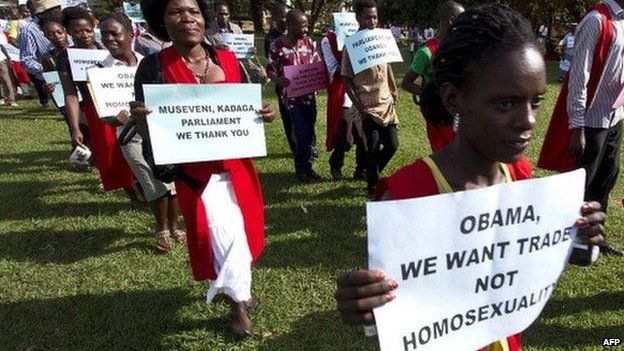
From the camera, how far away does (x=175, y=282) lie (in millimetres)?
3961

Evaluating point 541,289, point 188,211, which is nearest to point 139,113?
point 188,211

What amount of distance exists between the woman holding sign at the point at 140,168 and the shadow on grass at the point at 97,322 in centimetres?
79

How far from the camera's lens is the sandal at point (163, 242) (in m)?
4.46

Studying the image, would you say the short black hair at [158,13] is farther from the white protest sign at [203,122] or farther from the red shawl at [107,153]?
the red shawl at [107,153]

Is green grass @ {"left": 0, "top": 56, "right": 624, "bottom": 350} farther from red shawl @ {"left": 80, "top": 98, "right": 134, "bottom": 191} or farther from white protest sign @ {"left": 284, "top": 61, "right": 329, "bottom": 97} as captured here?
white protest sign @ {"left": 284, "top": 61, "right": 329, "bottom": 97}

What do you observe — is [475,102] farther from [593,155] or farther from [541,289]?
[593,155]

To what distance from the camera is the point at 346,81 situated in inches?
203

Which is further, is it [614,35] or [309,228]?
[309,228]

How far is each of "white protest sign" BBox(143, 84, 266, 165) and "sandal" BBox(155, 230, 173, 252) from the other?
174cm

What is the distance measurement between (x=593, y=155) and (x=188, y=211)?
2597mm

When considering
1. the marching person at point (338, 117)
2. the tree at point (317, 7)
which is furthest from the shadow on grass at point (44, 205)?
the tree at point (317, 7)

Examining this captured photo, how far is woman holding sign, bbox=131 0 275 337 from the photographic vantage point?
9.71 feet

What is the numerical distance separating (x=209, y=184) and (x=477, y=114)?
181 cm

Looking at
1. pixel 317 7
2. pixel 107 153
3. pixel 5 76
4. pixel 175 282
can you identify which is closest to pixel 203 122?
pixel 175 282
